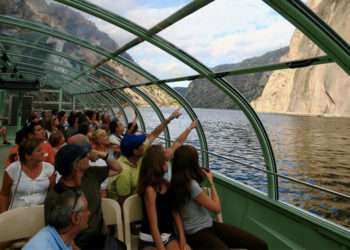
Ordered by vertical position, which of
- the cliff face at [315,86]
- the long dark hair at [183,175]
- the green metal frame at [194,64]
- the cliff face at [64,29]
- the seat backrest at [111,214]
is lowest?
the seat backrest at [111,214]

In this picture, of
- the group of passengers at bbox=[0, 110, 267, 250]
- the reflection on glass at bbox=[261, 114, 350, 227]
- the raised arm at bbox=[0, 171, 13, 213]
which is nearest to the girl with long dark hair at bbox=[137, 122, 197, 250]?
the group of passengers at bbox=[0, 110, 267, 250]

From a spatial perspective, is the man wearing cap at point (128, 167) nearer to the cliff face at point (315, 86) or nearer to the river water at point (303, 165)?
the river water at point (303, 165)

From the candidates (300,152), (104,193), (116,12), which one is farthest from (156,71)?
(300,152)

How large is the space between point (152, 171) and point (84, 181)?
1.79ft

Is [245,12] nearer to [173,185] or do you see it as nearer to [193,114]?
[173,185]

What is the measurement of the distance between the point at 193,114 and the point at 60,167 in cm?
429

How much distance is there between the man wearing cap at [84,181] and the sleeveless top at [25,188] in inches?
21.3

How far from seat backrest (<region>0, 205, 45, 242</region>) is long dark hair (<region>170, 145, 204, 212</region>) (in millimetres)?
1013

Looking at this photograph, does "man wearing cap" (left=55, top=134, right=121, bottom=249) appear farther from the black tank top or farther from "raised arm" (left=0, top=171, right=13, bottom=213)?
"raised arm" (left=0, top=171, right=13, bottom=213)

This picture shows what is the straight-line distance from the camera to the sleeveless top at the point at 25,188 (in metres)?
3.14

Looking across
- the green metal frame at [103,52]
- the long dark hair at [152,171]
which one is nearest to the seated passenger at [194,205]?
the long dark hair at [152,171]

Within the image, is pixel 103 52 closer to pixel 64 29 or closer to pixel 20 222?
pixel 64 29

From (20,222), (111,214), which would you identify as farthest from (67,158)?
(111,214)

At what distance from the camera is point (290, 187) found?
637 inches
